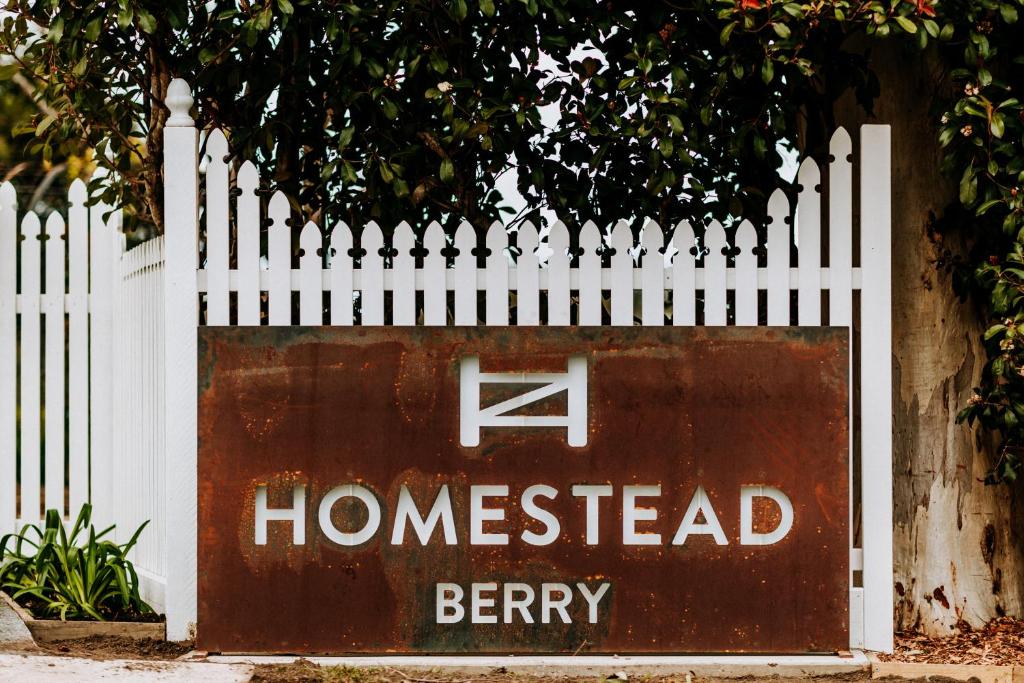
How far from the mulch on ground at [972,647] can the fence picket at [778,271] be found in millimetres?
1534

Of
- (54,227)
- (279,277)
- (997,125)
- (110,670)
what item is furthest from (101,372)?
(997,125)

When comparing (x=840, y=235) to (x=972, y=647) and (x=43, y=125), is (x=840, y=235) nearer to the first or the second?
(x=972, y=647)

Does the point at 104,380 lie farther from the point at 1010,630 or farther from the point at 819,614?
the point at 1010,630

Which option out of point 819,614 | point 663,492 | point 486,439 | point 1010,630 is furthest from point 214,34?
point 1010,630

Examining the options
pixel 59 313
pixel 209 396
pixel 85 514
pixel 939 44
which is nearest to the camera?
pixel 209 396

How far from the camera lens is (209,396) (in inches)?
176

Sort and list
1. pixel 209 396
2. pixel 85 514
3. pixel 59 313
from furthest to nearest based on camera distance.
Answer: pixel 59 313 → pixel 85 514 → pixel 209 396

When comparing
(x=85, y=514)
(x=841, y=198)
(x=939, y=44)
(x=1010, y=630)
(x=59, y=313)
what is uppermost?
(x=939, y=44)

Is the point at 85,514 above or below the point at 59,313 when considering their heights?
below

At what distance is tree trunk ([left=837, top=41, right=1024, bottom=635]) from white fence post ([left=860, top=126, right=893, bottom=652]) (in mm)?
574

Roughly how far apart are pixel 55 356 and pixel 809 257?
4013 mm

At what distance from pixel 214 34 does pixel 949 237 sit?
3.64 meters

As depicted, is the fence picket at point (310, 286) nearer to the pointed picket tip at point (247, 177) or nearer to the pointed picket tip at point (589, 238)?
the pointed picket tip at point (247, 177)

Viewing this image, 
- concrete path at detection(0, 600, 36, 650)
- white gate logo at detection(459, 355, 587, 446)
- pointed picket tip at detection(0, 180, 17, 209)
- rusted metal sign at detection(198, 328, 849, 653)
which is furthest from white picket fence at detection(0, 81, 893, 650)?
pointed picket tip at detection(0, 180, 17, 209)
